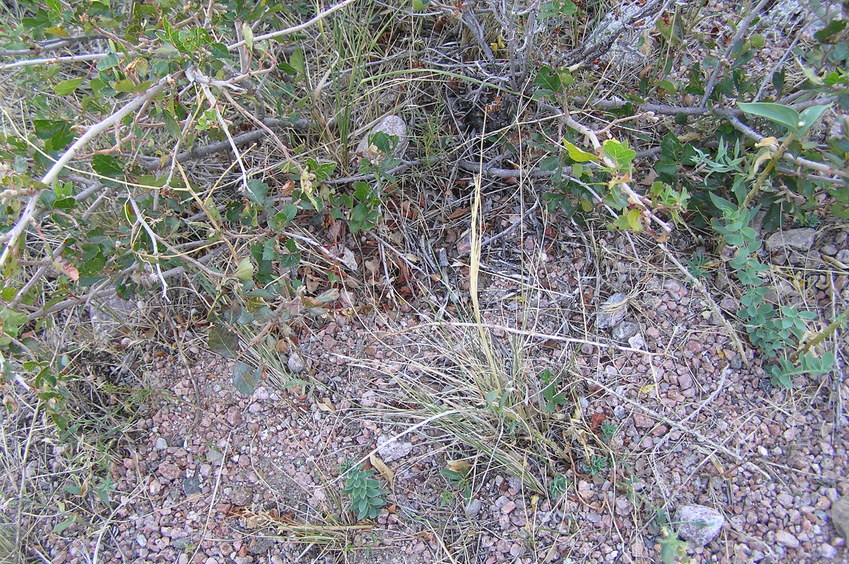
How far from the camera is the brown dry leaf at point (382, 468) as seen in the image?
1754mm

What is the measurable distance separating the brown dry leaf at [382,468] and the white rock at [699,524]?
796 mm

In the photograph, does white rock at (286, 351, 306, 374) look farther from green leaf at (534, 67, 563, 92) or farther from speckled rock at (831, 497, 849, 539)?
speckled rock at (831, 497, 849, 539)

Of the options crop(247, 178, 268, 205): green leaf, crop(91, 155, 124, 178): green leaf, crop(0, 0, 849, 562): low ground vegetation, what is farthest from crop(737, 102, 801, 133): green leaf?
crop(91, 155, 124, 178): green leaf

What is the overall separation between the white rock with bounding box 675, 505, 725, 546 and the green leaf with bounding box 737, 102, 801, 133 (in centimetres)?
100

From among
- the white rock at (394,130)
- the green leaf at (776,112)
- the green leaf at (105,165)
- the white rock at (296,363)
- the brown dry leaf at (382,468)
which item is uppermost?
the green leaf at (776,112)

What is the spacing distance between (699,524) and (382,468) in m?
0.87

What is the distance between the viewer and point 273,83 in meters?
1.95

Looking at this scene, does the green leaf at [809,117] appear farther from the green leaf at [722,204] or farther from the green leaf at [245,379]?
A: the green leaf at [245,379]

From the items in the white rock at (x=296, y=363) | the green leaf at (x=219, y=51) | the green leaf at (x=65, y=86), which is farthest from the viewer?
the white rock at (x=296, y=363)

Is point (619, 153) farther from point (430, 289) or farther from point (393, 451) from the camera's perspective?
point (393, 451)

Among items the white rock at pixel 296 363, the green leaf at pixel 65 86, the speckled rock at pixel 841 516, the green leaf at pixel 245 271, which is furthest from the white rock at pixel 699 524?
the green leaf at pixel 65 86

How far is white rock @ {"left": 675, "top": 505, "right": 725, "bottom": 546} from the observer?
5.07ft

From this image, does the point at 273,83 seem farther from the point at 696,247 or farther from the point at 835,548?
the point at 835,548

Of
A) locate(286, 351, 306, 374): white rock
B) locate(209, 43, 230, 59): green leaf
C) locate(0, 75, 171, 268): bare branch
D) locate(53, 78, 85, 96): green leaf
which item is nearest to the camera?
locate(0, 75, 171, 268): bare branch
